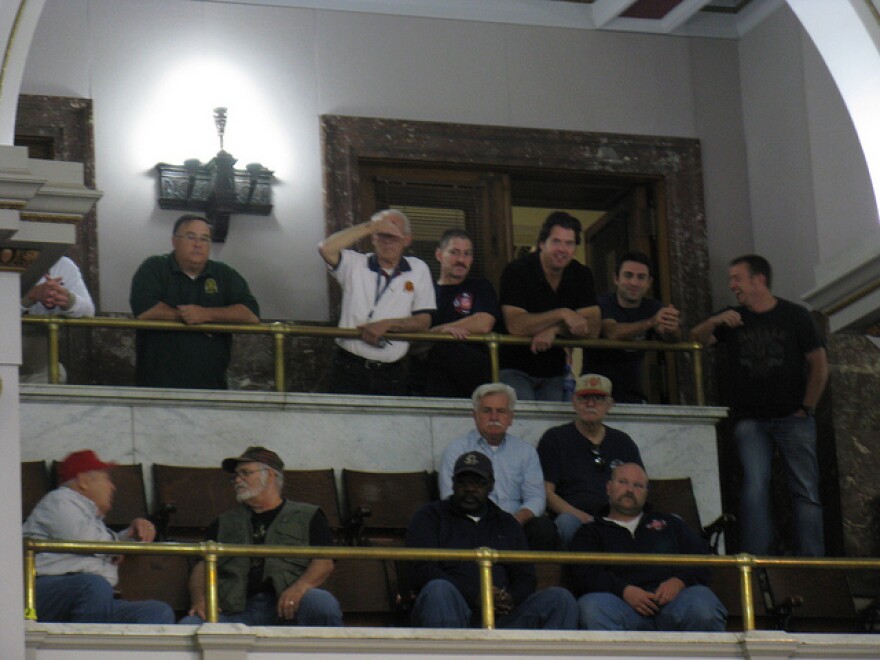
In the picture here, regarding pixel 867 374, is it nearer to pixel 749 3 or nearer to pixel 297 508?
pixel 749 3

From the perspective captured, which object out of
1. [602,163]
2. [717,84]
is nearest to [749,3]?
[717,84]

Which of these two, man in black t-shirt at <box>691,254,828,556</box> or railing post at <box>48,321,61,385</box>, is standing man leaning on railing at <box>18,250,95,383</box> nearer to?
railing post at <box>48,321,61,385</box>

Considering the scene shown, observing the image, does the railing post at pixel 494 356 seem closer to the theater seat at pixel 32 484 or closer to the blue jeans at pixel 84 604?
the theater seat at pixel 32 484

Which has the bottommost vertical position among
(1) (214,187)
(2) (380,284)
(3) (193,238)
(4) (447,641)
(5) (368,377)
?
(4) (447,641)

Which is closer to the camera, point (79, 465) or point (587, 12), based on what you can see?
point (79, 465)

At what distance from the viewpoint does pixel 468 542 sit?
28.2 ft

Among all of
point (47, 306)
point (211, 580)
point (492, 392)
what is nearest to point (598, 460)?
point (492, 392)

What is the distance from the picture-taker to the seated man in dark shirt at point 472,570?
8.20m

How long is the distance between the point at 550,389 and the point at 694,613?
2.27 metres

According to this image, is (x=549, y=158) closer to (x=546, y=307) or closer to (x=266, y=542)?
(x=546, y=307)

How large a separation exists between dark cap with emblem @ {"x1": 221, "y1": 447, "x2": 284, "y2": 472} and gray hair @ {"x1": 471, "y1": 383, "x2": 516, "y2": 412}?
1.34 m

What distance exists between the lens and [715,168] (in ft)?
41.5

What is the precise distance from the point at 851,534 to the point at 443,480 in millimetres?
3011

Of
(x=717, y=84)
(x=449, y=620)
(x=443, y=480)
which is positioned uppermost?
(x=717, y=84)
